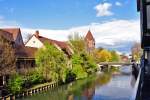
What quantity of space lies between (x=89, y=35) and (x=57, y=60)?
7084 cm

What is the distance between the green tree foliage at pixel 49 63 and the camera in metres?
45.1

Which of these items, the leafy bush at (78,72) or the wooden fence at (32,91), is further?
the leafy bush at (78,72)

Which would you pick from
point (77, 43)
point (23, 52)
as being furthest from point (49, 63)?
point (77, 43)

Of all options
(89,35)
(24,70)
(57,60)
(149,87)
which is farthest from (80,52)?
(149,87)

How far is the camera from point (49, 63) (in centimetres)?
4534

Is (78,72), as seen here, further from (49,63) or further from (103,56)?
(103,56)

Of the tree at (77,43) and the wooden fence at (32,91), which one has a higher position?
the tree at (77,43)

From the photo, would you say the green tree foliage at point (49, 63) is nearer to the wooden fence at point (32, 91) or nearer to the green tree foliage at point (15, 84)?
the wooden fence at point (32, 91)

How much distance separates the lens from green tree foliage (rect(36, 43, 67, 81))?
45.1 m

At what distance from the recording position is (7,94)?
31547 mm

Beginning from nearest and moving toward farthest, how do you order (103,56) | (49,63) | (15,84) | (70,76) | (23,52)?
1. (15,84)
2. (49,63)
3. (23,52)
4. (70,76)
5. (103,56)

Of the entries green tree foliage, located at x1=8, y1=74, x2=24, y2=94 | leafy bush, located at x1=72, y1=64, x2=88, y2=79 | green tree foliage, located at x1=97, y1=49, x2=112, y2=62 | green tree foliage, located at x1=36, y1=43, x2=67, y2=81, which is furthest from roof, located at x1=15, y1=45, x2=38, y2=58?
green tree foliage, located at x1=97, y1=49, x2=112, y2=62

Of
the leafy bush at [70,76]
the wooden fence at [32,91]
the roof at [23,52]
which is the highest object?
the roof at [23,52]

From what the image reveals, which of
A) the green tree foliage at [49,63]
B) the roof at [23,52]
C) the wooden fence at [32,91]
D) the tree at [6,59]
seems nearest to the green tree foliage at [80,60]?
the roof at [23,52]
